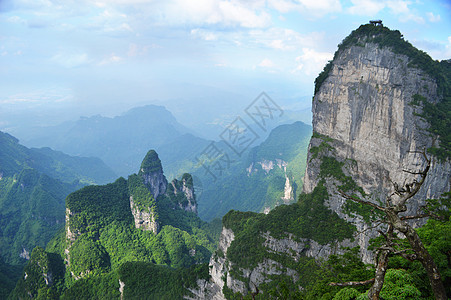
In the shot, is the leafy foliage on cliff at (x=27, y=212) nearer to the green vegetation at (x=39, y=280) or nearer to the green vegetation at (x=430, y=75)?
the green vegetation at (x=39, y=280)

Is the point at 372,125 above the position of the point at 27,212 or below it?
above

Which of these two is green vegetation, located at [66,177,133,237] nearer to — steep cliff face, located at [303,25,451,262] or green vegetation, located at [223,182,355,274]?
green vegetation, located at [223,182,355,274]

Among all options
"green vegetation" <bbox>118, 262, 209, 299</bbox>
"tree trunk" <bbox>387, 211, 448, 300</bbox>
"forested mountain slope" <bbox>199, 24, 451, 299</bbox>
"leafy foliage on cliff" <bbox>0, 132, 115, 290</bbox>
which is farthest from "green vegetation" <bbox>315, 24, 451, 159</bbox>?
"leafy foliage on cliff" <bbox>0, 132, 115, 290</bbox>

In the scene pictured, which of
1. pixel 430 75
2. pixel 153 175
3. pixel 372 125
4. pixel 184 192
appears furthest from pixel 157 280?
pixel 430 75

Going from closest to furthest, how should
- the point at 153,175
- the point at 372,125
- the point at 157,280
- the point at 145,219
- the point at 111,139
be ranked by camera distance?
the point at 372,125 < the point at 157,280 < the point at 145,219 < the point at 153,175 < the point at 111,139

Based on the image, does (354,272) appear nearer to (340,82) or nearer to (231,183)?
(340,82)

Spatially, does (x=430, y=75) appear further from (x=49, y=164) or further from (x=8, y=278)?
(x=49, y=164)
